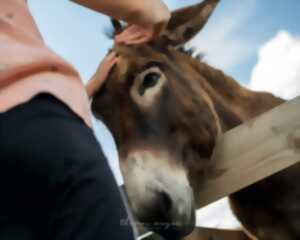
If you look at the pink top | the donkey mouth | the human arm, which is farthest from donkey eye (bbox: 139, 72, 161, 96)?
the pink top

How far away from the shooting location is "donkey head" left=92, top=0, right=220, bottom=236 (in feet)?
5.15

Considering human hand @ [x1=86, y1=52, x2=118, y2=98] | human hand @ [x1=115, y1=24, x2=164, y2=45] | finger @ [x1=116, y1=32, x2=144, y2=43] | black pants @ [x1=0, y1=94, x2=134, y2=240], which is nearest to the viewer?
black pants @ [x1=0, y1=94, x2=134, y2=240]

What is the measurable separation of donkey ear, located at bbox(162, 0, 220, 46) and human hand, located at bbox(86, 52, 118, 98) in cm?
28

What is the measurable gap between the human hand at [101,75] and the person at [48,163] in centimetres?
106

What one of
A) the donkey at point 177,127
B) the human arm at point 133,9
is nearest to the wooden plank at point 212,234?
the donkey at point 177,127

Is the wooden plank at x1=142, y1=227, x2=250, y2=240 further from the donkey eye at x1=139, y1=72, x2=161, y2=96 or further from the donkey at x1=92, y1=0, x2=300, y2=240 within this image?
the donkey eye at x1=139, y1=72, x2=161, y2=96

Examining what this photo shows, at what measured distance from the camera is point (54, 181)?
2.04ft

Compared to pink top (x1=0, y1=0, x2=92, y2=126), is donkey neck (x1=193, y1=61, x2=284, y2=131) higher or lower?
lower

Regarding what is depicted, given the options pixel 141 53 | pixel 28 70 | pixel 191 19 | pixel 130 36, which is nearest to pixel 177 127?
pixel 141 53

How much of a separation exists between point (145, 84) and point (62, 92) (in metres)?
Answer: 1.16

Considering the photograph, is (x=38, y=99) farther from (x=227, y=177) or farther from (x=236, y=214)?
(x=236, y=214)

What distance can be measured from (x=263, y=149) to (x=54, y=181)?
0.98 metres

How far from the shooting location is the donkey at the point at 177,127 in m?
1.58

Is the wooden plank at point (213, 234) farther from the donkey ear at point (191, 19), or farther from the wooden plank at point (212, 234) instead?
the donkey ear at point (191, 19)
